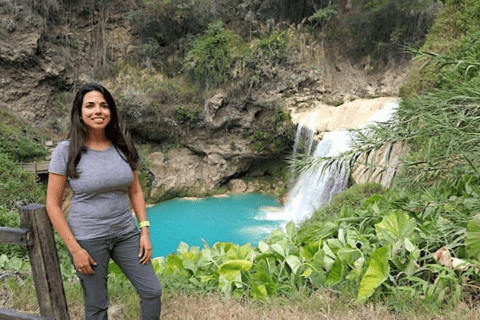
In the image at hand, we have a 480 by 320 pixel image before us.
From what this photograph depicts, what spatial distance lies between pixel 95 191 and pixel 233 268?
1364mm

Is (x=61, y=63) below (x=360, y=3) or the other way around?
below

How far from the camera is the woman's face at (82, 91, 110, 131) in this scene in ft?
5.31

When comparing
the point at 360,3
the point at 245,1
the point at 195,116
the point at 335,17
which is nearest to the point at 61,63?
the point at 195,116

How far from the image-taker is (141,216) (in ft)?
6.05

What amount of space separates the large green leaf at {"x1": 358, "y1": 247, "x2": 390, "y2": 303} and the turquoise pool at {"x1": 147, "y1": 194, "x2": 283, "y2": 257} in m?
6.31

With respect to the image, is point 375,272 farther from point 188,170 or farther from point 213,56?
point 213,56

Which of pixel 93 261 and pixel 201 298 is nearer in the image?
pixel 93 261

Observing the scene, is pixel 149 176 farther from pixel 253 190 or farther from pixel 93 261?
pixel 93 261

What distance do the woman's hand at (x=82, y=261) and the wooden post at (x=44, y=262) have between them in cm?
18

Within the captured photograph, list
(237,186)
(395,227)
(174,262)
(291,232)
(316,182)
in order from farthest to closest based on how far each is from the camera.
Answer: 1. (237,186)
2. (316,182)
3. (291,232)
4. (174,262)
5. (395,227)

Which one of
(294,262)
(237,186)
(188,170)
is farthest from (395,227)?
(188,170)

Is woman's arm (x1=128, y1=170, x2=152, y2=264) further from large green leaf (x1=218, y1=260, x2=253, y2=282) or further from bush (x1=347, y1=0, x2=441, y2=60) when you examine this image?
bush (x1=347, y1=0, x2=441, y2=60)

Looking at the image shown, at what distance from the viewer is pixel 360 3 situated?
13891 mm

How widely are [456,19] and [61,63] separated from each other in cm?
1318
